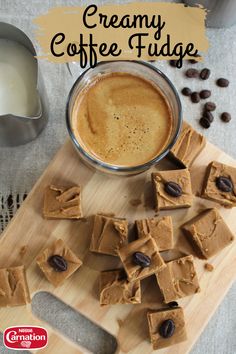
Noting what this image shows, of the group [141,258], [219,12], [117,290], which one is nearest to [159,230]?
→ [141,258]

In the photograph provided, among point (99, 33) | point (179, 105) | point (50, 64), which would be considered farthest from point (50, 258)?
point (99, 33)

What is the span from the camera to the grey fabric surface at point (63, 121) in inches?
83.4

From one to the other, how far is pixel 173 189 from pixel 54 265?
1.73 feet

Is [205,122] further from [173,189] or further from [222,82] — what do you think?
[173,189]

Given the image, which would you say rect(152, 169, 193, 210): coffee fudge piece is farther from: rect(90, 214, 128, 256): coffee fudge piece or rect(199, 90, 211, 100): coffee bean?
rect(199, 90, 211, 100): coffee bean

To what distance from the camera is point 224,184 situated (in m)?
1.87

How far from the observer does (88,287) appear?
6.14 feet

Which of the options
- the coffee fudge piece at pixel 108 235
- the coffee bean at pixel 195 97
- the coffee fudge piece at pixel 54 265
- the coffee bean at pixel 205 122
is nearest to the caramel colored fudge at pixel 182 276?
the coffee fudge piece at pixel 108 235

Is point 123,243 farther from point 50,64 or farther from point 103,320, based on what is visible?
point 50,64

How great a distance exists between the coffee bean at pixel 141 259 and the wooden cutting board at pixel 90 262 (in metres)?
0.16

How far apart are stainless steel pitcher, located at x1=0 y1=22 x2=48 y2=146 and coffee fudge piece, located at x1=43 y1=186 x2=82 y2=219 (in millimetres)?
285

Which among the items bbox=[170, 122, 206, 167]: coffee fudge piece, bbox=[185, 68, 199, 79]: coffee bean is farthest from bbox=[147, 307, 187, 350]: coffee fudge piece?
bbox=[185, 68, 199, 79]: coffee bean

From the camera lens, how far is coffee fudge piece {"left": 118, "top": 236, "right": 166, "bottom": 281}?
1743 millimetres

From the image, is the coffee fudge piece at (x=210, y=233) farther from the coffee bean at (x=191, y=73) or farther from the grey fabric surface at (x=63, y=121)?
the coffee bean at (x=191, y=73)
